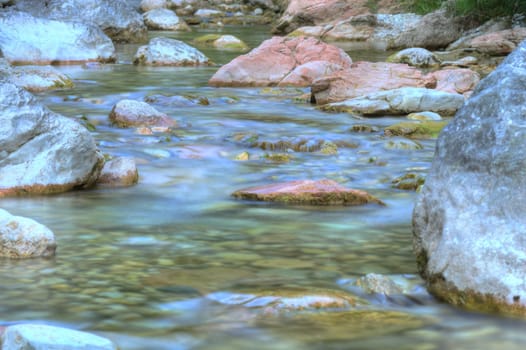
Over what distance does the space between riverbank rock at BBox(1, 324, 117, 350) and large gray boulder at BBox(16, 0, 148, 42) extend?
1800 centimetres

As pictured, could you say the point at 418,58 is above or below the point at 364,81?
above

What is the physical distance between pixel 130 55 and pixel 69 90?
6.15 metres

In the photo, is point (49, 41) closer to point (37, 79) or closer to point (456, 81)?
point (37, 79)

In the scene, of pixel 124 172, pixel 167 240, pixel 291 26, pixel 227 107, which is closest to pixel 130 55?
pixel 227 107

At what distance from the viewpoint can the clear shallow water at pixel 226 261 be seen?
11.4ft

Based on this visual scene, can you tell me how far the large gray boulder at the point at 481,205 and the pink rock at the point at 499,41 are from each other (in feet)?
44.7

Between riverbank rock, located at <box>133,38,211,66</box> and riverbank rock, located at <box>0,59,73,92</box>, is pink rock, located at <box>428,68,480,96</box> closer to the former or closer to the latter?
riverbank rock, located at <box>0,59,73,92</box>

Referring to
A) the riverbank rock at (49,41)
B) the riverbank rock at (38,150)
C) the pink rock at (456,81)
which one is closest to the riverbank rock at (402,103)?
the pink rock at (456,81)

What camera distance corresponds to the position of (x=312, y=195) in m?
5.94

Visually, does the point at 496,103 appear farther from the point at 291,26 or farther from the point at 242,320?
the point at 291,26

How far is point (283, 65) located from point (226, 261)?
9.78 m

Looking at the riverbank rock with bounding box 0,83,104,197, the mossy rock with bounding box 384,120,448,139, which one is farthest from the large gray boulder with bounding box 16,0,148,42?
the riverbank rock with bounding box 0,83,104,197

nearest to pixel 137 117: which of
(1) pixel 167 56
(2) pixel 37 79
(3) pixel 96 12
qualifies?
(2) pixel 37 79

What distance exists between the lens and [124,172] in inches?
262
